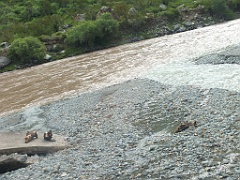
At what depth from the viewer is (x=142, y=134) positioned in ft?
57.5

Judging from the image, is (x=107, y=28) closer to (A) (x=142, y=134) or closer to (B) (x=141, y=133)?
(B) (x=141, y=133)

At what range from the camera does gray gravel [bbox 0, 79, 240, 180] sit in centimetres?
1321

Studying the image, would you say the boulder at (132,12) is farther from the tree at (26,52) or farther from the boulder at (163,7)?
the tree at (26,52)

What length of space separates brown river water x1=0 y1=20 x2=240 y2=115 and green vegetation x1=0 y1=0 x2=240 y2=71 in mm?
10314

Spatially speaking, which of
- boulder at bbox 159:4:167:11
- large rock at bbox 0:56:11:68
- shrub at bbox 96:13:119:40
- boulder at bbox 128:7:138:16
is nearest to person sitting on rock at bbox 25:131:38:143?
large rock at bbox 0:56:11:68

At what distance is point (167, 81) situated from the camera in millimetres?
28078

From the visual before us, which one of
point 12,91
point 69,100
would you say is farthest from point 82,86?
point 12,91

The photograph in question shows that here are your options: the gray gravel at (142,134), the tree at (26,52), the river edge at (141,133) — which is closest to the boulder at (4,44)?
the tree at (26,52)

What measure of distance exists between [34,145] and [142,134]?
5.67 metres

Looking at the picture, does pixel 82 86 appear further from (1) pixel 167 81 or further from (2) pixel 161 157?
(2) pixel 161 157

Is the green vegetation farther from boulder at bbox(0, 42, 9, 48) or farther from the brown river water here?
the brown river water

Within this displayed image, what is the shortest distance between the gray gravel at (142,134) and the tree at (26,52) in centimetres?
2863

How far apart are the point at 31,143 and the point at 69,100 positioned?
Answer: 32.2 feet

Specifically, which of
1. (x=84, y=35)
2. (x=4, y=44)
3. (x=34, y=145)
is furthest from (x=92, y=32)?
(x=34, y=145)
